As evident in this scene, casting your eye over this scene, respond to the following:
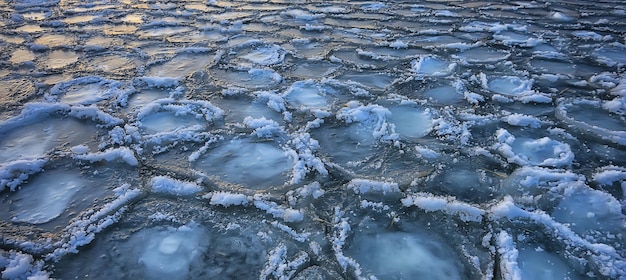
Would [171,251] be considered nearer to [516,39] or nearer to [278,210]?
[278,210]

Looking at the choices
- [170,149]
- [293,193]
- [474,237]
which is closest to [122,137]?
[170,149]

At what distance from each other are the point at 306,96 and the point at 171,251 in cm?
131

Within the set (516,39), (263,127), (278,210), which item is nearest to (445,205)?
(278,210)

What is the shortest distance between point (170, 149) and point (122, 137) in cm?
29

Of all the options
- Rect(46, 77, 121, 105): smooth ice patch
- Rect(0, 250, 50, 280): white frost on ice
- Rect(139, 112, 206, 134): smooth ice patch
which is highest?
Rect(46, 77, 121, 105): smooth ice patch

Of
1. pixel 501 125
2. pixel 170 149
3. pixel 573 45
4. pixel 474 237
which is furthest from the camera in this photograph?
pixel 573 45

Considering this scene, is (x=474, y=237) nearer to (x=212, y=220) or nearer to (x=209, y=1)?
(x=212, y=220)

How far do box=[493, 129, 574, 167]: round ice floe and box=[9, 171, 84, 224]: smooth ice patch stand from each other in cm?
189

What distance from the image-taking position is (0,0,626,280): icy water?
132cm

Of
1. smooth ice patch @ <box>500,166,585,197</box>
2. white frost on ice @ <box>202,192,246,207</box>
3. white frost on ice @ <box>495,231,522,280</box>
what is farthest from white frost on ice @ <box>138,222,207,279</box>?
smooth ice patch @ <box>500,166,585,197</box>

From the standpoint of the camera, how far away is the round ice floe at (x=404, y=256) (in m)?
1.27

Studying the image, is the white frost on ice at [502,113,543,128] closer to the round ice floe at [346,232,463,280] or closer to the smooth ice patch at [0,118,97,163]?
the round ice floe at [346,232,463,280]

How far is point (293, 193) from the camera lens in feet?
5.18

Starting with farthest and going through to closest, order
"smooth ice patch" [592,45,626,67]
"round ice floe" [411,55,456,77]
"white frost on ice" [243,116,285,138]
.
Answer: "smooth ice patch" [592,45,626,67], "round ice floe" [411,55,456,77], "white frost on ice" [243,116,285,138]
